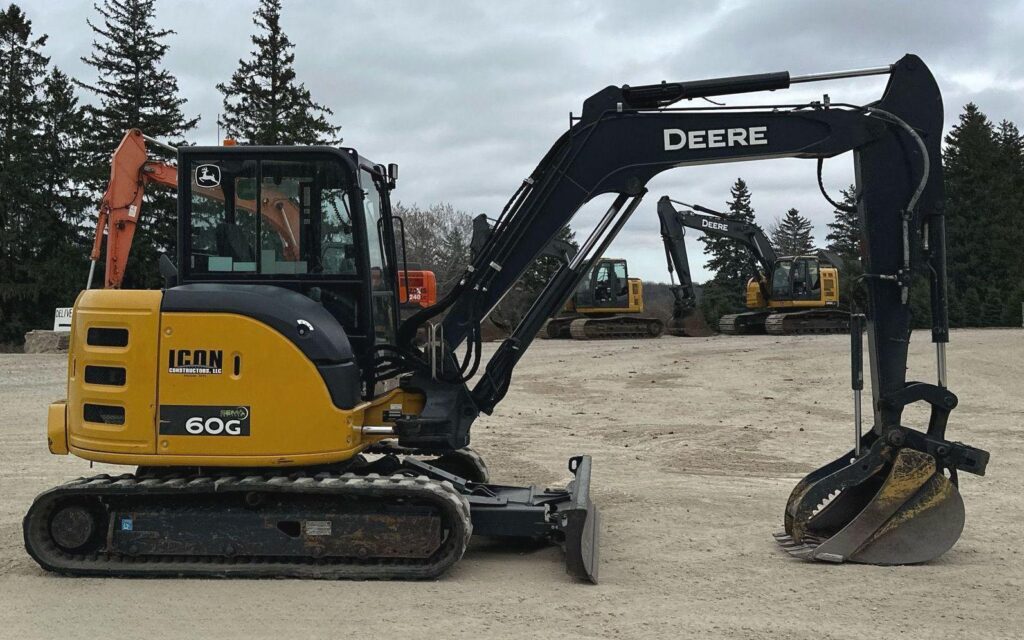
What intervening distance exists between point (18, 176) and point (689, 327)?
2938 centimetres

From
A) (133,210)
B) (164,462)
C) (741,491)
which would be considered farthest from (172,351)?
(133,210)

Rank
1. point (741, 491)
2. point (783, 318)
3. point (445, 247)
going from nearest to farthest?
point (741, 491)
point (783, 318)
point (445, 247)

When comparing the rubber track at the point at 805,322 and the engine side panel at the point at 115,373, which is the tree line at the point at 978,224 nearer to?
the rubber track at the point at 805,322

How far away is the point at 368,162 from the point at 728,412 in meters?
10.3

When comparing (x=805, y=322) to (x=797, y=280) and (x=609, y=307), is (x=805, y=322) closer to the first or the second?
(x=797, y=280)

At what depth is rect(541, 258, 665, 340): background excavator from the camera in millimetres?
34250

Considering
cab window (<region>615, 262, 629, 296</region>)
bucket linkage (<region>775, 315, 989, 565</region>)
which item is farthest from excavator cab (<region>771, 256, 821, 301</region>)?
bucket linkage (<region>775, 315, 989, 565</region>)

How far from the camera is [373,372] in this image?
23.2ft

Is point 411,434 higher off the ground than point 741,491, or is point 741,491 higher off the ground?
point 411,434

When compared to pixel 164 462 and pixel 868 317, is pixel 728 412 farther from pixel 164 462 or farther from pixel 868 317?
pixel 164 462

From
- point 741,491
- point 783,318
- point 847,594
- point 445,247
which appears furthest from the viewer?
point 445,247

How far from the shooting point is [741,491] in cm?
966

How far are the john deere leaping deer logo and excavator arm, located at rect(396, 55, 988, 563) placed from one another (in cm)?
176

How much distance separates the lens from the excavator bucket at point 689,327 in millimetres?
37750
